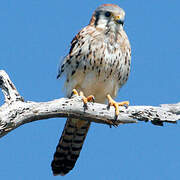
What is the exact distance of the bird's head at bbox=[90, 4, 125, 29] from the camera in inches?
268

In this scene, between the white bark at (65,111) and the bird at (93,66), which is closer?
the white bark at (65,111)

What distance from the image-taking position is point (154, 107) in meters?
5.80

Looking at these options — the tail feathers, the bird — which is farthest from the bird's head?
the tail feathers

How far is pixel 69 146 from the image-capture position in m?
6.90

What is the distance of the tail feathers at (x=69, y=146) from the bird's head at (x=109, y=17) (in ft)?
5.01

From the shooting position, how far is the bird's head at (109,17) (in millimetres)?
6809

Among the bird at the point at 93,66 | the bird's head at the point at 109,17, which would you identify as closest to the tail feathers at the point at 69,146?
the bird at the point at 93,66

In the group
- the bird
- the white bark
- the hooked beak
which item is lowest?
the white bark

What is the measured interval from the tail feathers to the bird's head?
1528 mm

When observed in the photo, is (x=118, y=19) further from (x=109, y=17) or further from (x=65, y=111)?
(x=65, y=111)

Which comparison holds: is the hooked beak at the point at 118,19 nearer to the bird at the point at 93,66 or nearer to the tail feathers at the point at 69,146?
the bird at the point at 93,66

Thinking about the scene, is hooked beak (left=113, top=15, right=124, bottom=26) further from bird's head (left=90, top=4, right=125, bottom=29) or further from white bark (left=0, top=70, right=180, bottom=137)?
white bark (left=0, top=70, right=180, bottom=137)

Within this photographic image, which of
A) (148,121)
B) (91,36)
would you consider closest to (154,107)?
(148,121)

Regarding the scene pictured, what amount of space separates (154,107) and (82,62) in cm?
136
